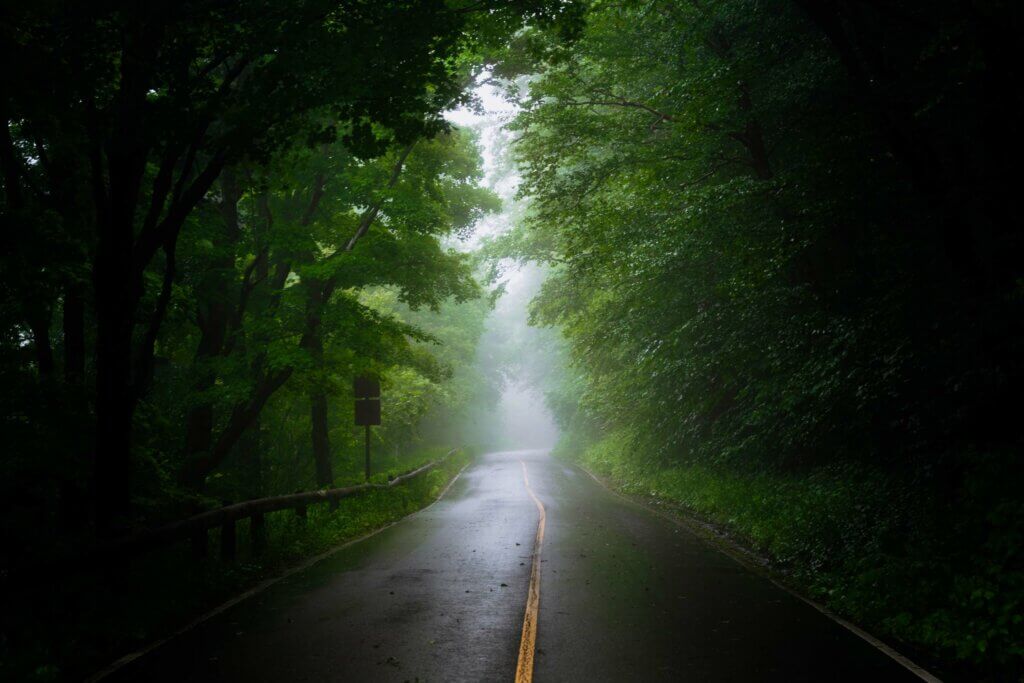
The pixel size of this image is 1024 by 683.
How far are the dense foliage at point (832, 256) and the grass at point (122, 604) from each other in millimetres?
7131

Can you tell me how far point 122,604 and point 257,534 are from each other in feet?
10.9

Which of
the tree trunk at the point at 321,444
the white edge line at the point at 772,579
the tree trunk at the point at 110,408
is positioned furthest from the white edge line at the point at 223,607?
the white edge line at the point at 772,579

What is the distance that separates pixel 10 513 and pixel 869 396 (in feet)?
36.7

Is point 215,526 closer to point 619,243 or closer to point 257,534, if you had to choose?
point 257,534

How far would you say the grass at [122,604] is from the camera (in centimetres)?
515

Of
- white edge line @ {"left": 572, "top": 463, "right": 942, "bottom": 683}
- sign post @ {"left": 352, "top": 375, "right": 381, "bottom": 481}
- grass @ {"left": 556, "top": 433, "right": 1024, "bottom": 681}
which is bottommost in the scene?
white edge line @ {"left": 572, "top": 463, "right": 942, "bottom": 683}

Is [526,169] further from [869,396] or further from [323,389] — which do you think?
[869,396]

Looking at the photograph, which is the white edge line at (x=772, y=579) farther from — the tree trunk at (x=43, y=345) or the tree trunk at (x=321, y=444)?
the tree trunk at (x=43, y=345)

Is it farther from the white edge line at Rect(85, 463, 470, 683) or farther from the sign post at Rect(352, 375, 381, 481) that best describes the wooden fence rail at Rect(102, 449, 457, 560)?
the sign post at Rect(352, 375, 381, 481)

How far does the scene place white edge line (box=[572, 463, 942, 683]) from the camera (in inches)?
210

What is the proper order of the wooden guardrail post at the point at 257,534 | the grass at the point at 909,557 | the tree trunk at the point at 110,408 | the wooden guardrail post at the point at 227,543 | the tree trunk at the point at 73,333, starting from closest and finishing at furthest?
the grass at the point at 909,557, the tree trunk at the point at 110,408, the tree trunk at the point at 73,333, the wooden guardrail post at the point at 227,543, the wooden guardrail post at the point at 257,534

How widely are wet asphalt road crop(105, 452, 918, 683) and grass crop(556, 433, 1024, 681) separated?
0.58 m

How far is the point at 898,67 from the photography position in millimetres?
9195

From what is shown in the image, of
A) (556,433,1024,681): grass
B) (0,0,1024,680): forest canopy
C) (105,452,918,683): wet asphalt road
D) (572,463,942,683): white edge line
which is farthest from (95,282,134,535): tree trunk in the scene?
(556,433,1024,681): grass
